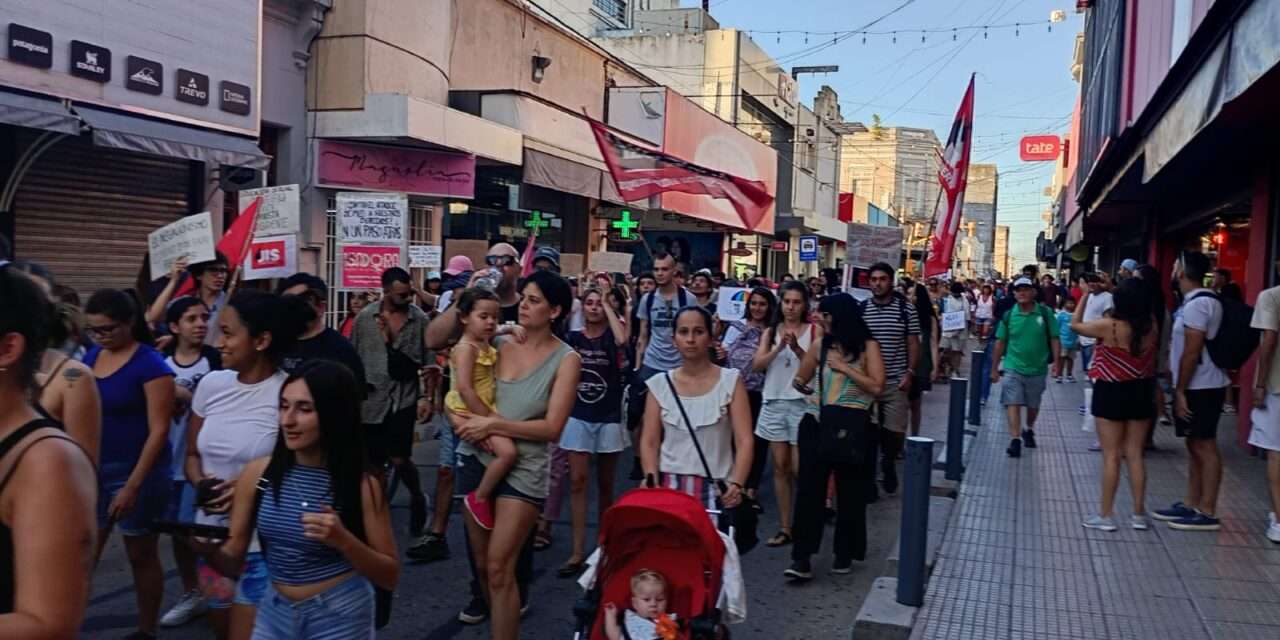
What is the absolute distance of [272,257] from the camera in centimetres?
879

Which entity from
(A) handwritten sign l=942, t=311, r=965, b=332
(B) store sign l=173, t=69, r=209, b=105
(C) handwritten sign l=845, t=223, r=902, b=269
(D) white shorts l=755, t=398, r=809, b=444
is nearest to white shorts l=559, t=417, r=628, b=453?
(D) white shorts l=755, t=398, r=809, b=444

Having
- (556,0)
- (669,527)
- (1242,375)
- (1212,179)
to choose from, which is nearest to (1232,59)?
(669,527)

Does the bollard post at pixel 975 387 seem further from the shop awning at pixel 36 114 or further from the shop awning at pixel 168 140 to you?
the shop awning at pixel 36 114

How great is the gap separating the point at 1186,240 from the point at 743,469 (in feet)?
48.6

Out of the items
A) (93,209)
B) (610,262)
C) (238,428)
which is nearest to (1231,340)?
(238,428)

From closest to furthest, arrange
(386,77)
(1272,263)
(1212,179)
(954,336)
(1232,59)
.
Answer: (1232,59)
(1272,263)
(1212,179)
(386,77)
(954,336)

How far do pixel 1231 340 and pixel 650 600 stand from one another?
17.4 feet

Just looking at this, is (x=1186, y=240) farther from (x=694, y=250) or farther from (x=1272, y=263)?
(x=694, y=250)

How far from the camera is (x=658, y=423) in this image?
497 cm

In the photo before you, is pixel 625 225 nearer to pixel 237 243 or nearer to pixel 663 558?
pixel 237 243

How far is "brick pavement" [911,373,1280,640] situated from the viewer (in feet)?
17.7

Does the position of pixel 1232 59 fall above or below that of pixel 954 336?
above

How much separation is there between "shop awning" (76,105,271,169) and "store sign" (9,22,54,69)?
54cm

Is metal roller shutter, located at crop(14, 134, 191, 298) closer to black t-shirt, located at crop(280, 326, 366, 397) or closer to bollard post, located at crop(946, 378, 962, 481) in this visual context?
black t-shirt, located at crop(280, 326, 366, 397)
